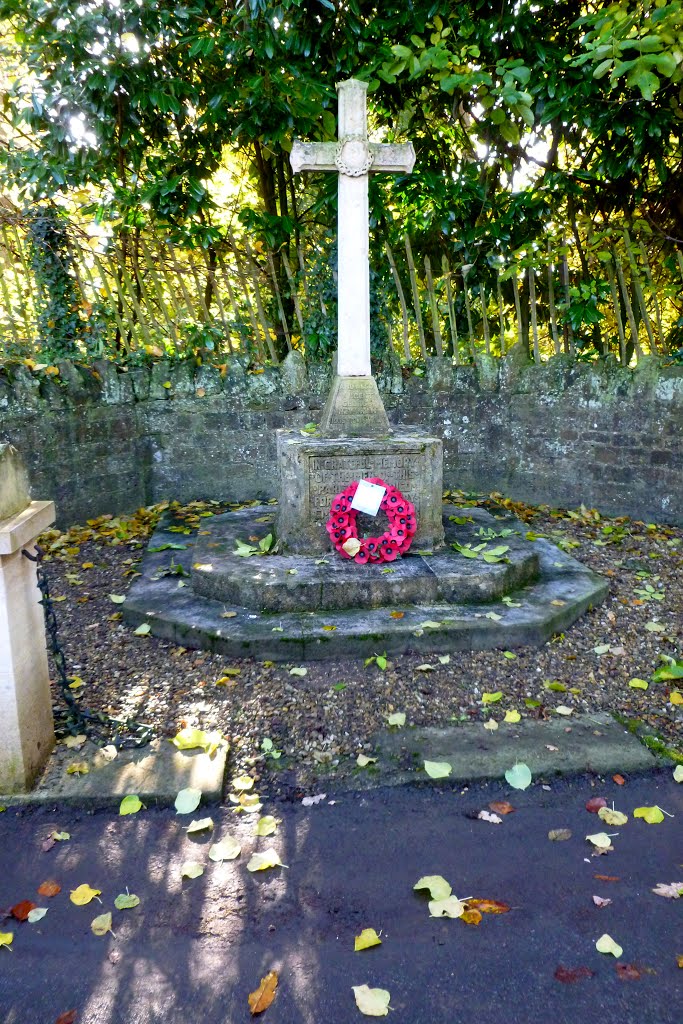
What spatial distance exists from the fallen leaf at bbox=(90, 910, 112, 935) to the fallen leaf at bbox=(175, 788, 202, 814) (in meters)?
0.50

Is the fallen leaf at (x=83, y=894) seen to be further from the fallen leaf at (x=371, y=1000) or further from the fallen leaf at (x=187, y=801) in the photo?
the fallen leaf at (x=371, y=1000)

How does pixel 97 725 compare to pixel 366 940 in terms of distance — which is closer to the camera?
pixel 366 940

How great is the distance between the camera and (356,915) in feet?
7.25

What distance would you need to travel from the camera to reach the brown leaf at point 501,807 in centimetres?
270

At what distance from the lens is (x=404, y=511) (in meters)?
4.67

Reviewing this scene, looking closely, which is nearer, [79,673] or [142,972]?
[142,972]

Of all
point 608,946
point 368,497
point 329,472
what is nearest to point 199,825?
point 608,946

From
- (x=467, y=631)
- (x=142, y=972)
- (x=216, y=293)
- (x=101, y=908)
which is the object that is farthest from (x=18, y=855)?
(x=216, y=293)

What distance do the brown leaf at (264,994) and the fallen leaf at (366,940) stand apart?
0.80 feet

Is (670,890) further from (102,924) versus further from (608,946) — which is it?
(102,924)

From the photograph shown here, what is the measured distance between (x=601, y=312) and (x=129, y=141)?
4.64 m

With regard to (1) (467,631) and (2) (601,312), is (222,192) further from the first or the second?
(1) (467,631)

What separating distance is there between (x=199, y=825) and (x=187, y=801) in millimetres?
123

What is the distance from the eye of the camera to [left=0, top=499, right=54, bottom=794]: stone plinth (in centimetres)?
255
